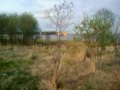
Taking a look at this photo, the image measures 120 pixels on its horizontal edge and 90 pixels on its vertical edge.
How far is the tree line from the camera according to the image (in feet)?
169

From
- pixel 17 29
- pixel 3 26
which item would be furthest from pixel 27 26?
pixel 3 26

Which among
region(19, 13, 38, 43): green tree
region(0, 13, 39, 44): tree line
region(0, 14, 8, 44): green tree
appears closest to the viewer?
region(0, 14, 8, 44): green tree

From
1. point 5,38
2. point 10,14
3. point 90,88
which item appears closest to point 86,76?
point 90,88

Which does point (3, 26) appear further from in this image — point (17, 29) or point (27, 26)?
point (27, 26)

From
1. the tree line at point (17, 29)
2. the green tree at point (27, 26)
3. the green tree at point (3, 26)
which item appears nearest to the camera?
the green tree at point (3, 26)

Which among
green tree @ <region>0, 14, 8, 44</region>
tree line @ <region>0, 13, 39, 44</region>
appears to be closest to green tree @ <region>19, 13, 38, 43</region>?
tree line @ <region>0, 13, 39, 44</region>

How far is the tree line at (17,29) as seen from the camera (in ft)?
169

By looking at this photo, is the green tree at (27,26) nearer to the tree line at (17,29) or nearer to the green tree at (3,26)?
the tree line at (17,29)

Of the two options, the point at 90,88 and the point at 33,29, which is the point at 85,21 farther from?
the point at 33,29

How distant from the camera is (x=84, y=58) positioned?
18.5m

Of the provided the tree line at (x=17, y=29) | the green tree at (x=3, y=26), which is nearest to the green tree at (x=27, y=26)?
the tree line at (x=17, y=29)

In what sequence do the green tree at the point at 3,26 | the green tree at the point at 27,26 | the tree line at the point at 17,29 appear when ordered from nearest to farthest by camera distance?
the green tree at the point at 3,26 → the tree line at the point at 17,29 → the green tree at the point at 27,26

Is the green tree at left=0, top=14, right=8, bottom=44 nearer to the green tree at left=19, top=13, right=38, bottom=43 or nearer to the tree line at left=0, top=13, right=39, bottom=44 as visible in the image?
the tree line at left=0, top=13, right=39, bottom=44

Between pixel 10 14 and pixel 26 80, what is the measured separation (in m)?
44.3
